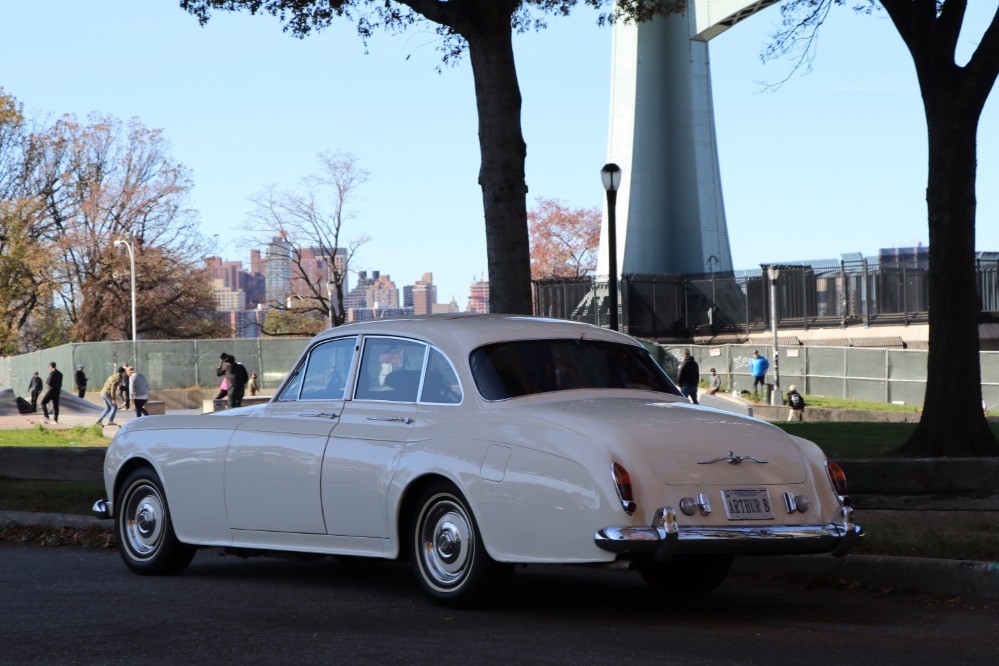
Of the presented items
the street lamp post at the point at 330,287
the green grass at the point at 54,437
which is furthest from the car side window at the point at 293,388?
the street lamp post at the point at 330,287

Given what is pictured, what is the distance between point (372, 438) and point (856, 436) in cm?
1418

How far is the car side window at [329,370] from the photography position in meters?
8.38

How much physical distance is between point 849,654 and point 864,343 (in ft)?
143

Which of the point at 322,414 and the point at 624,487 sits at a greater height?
the point at 322,414

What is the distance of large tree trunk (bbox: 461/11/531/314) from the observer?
14.0m

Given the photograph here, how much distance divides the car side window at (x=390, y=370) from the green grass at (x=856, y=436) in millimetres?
7658

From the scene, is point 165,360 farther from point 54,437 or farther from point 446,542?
point 446,542

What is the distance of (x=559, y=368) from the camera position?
25.8 ft

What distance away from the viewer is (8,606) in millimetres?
7578

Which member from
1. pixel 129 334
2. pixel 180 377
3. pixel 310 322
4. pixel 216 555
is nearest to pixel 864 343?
pixel 180 377

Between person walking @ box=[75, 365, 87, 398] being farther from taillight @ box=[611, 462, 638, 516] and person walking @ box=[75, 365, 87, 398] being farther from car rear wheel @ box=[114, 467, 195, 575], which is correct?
taillight @ box=[611, 462, 638, 516]

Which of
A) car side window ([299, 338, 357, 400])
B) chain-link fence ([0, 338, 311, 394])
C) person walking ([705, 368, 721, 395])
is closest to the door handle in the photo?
car side window ([299, 338, 357, 400])

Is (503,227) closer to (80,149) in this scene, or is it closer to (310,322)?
(80,149)

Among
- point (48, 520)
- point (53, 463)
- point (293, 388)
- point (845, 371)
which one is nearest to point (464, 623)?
point (293, 388)
